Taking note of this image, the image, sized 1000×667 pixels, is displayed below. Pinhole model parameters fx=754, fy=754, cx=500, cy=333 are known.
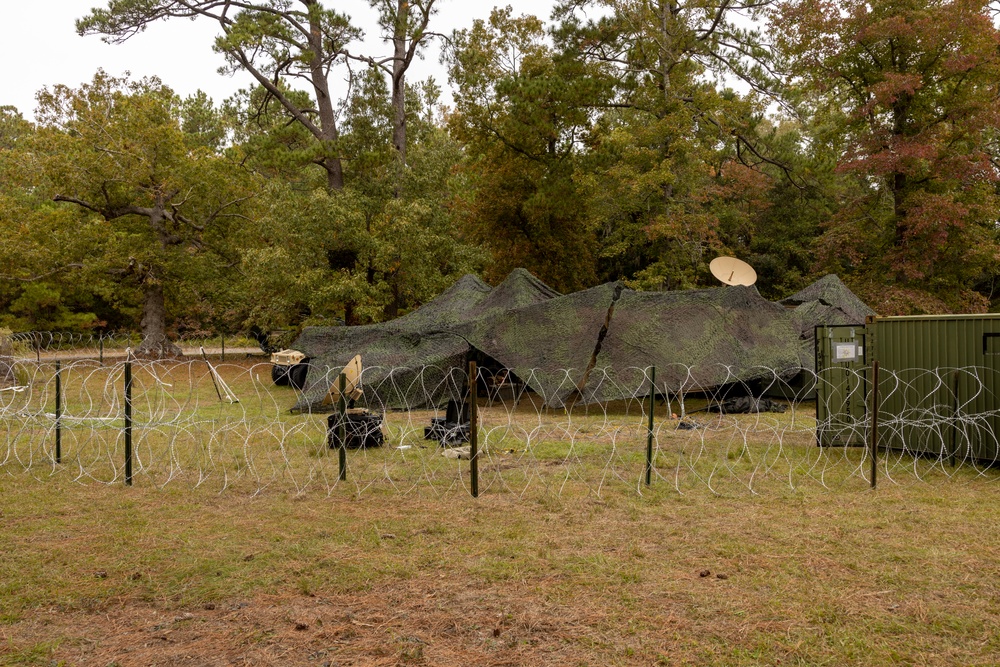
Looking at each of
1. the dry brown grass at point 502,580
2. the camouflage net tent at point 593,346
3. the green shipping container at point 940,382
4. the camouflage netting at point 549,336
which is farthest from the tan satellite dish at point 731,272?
the dry brown grass at point 502,580

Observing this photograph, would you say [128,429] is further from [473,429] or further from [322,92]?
[322,92]

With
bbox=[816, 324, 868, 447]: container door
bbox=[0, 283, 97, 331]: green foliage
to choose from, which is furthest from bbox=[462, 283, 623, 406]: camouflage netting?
bbox=[0, 283, 97, 331]: green foliage

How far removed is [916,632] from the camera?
454 centimetres

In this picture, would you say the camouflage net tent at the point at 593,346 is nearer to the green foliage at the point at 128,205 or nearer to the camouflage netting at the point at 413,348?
the camouflage netting at the point at 413,348

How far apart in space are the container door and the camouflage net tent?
316 centimetres

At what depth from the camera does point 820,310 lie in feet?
57.1

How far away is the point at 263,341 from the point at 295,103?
10245 mm

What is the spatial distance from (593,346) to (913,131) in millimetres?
15095

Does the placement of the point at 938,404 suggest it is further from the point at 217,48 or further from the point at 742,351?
the point at 217,48

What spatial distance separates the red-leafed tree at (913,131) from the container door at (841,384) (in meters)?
12.7

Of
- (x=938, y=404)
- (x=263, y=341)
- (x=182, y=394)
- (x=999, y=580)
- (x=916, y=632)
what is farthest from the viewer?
(x=263, y=341)

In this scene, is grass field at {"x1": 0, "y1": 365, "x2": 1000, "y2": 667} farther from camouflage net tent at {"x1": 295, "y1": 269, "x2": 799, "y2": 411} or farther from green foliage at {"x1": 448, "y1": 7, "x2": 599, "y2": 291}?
green foliage at {"x1": 448, "y1": 7, "x2": 599, "y2": 291}

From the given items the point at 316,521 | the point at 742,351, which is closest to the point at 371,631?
the point at 316,521

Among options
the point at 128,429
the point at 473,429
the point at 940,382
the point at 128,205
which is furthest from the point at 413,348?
the point at 128,205
